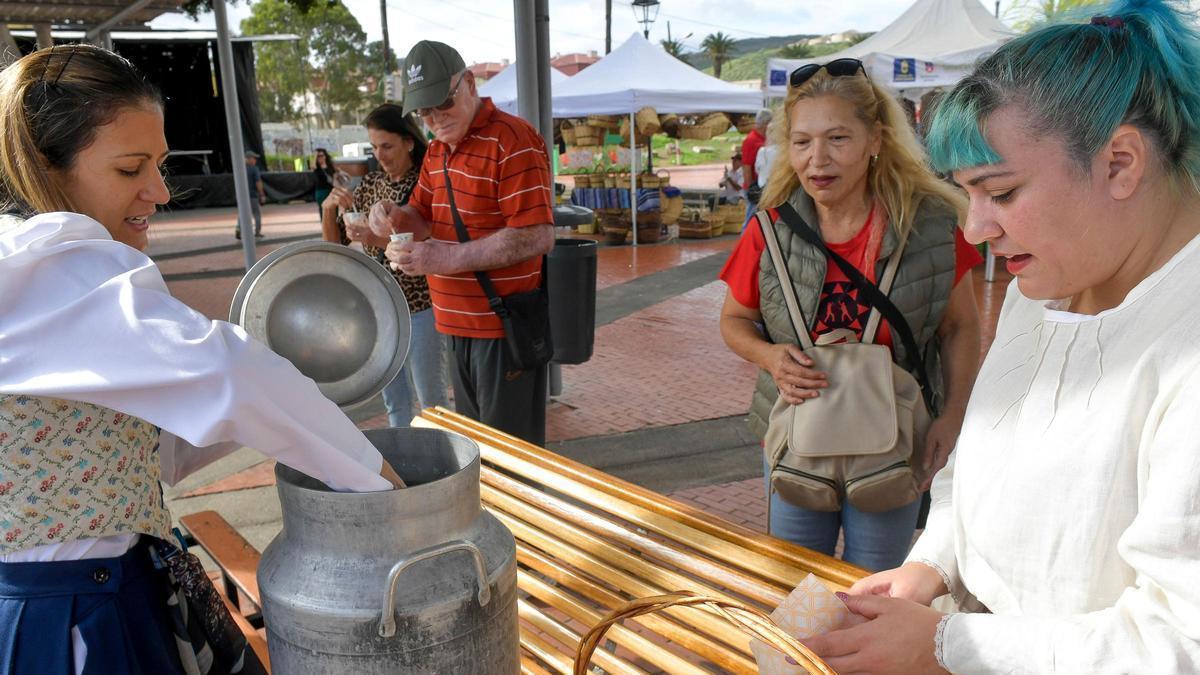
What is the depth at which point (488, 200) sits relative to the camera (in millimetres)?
3184

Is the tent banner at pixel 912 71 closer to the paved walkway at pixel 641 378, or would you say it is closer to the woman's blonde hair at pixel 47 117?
the paved walkway at pixel 641 378

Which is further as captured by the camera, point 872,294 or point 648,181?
point 648,181

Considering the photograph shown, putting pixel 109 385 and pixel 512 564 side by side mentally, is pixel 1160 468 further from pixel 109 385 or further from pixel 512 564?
pixel 109 385

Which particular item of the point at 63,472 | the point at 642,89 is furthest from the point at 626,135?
the point at 63,472

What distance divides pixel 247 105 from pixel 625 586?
88.3 ft

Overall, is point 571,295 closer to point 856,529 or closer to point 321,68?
point 856,529

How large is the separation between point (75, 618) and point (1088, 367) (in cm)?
155

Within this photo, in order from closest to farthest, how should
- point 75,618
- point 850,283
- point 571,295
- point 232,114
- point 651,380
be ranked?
point 75,618 < point 850,283 < point 571,295 < point 651,380 < point 232,114

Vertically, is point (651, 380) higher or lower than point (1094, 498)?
lower

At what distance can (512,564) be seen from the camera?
1440mm

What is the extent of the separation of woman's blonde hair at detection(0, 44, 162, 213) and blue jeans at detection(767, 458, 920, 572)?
1.75m

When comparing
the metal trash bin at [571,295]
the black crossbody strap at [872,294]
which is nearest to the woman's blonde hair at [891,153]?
the black crossbody strap at [872,294]

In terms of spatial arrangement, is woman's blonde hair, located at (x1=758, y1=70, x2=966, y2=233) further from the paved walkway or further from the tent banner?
the tent banner

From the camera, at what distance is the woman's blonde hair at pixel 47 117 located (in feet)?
4.42
